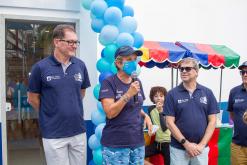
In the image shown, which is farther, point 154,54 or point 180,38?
point 180,38

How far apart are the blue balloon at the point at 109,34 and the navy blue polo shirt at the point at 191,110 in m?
1.10

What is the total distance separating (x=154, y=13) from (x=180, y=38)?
712mm

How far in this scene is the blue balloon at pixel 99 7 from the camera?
3.88 meters

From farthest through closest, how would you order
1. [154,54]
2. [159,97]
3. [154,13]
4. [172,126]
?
[154,13]
[154,54]
[159,97]
[172,126]

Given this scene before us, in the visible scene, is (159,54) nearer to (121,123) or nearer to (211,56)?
(211,56)

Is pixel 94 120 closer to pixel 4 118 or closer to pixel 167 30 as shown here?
pixel 4 118

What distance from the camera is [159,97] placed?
4.48 m

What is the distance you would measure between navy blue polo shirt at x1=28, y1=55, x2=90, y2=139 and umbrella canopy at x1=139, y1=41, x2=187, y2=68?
231 cm

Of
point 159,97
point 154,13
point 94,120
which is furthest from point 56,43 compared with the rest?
point 154,13

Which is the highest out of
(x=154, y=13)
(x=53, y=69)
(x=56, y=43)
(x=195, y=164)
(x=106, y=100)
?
(x=154, y=13)

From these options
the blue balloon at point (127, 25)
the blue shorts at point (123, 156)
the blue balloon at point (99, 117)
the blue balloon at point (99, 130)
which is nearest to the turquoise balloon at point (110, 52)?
the blue balloon at point (127, 25)

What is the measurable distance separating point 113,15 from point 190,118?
152 centimetres

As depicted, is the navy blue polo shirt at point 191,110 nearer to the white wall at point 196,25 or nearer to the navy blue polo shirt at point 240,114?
the navy blue polo shirt at point 240,114

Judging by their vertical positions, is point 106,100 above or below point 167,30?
below
